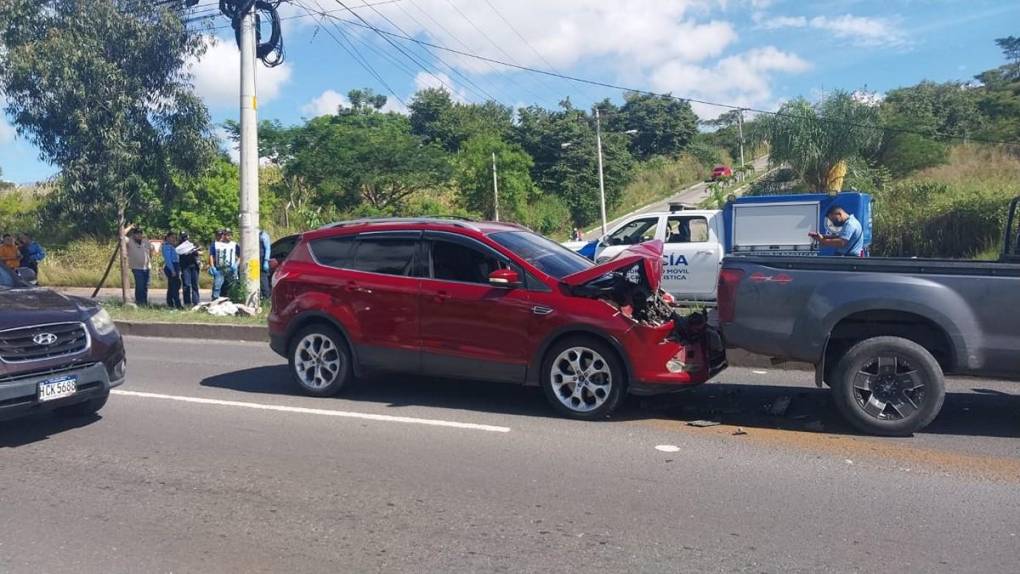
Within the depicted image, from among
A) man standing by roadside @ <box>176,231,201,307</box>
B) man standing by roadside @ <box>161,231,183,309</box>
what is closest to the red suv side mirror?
man standing by roadside @ <box>176,231,201,307</box>

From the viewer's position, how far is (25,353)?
641 cm

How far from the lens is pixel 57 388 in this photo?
652 cm

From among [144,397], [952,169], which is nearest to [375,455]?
[144,397]

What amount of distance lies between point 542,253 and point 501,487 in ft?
9.52

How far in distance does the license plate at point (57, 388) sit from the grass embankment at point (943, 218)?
2006cm

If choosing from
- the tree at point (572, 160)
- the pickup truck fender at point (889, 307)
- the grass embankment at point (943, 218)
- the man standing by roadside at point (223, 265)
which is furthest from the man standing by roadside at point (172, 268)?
the tree at point (572, 160)

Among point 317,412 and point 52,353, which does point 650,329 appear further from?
point 52,353

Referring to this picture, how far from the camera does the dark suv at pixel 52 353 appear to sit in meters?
6.30

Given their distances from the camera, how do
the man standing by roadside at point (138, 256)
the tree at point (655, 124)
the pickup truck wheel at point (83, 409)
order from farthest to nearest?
the tree at point (655, 124) → the man standing by roadside at point (138, 256) → the pickup truck wheel at point (83, 409)

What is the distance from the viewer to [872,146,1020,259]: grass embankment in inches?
838

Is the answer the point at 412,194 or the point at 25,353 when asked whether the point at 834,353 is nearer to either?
the point at 25,353

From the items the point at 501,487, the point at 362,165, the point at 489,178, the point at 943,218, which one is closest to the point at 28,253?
the point at 501,487

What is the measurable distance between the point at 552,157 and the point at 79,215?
1474 inches

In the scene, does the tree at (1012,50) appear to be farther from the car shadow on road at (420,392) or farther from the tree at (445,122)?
the car shadow on road at (420,392)
